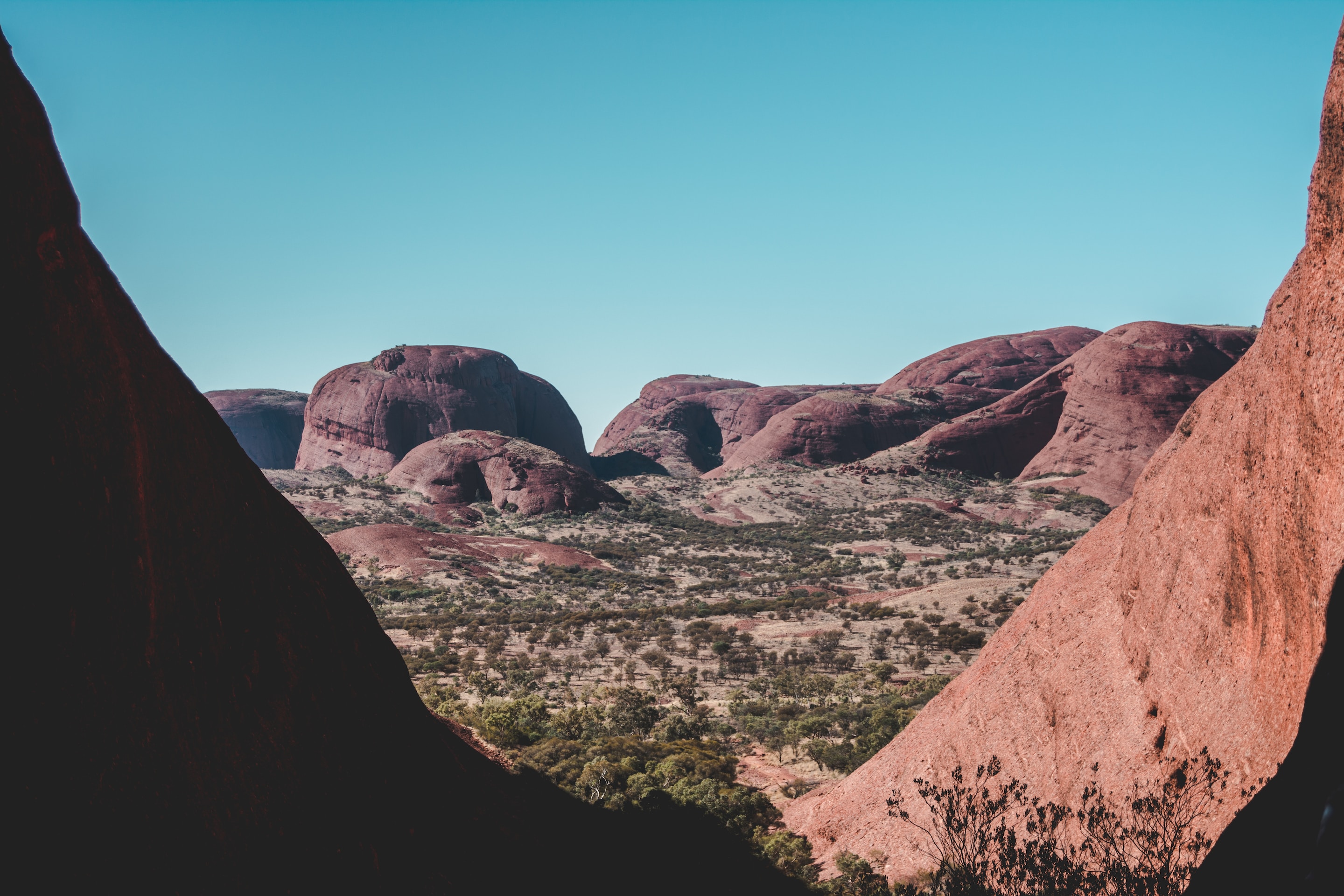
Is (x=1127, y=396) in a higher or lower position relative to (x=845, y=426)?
lower

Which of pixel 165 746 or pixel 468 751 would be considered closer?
pixel 165 746

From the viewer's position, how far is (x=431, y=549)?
53.6 meters

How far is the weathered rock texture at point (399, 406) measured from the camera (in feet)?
A: 308

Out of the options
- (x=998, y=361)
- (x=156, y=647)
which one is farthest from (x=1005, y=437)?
(x=156, y=647)

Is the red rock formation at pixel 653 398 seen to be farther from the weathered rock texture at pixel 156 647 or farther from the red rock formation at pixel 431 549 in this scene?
the weathered rock texture at pixel 156 647

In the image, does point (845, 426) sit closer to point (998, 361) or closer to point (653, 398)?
point (998, 361)

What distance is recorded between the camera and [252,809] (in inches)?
236

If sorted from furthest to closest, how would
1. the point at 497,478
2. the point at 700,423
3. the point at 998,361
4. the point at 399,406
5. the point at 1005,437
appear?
1. the point at 700,423
2. the point at 998,361
3. the point at 399,406
4. the point at 1005,437
5. the point at 497,478

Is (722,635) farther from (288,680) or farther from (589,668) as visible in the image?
(288,680)

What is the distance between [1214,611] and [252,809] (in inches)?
336

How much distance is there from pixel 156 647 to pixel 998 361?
118 metres

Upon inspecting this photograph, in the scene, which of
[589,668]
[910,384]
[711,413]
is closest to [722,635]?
[589,668]

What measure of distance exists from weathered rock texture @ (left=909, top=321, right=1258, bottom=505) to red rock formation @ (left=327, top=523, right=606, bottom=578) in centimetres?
4487

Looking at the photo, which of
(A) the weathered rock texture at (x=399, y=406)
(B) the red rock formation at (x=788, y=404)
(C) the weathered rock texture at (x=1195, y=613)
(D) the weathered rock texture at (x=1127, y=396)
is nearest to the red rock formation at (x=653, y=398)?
(B) the red rock formation at (x=788, y=404)
